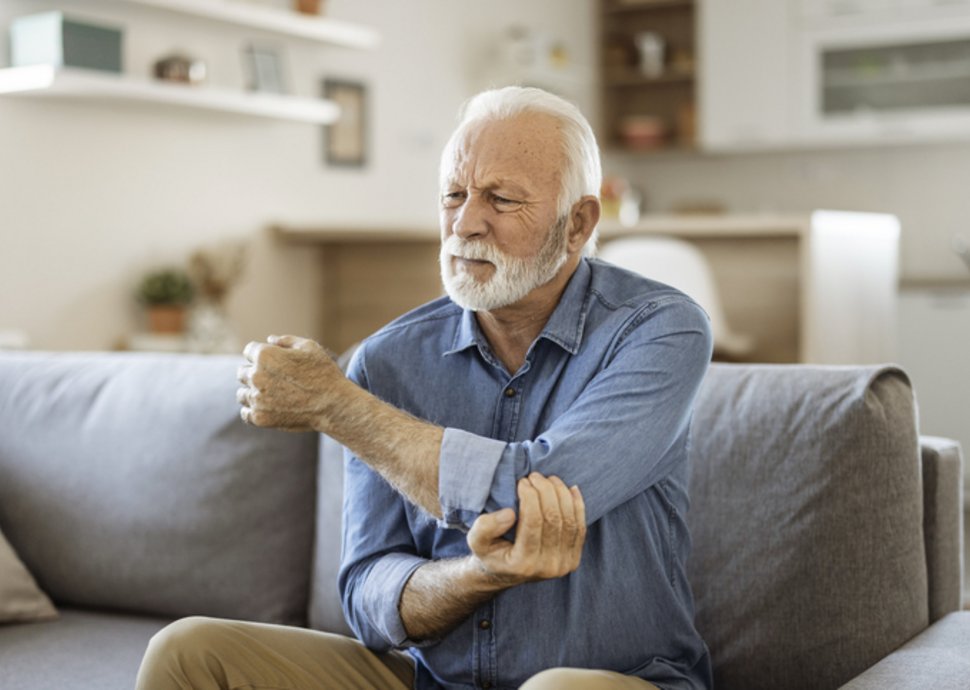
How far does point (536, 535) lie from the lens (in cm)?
132

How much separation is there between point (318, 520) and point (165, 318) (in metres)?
2.21

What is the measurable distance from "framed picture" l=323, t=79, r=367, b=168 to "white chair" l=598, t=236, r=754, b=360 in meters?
1.39

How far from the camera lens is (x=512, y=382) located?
1577 mm

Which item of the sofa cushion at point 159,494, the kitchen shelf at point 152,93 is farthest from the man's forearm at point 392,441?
the kitchen shelf at point 152,93

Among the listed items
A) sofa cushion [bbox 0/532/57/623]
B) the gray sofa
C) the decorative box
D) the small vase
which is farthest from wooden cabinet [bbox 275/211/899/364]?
sofa cushion [bbox 0/532/57/623]

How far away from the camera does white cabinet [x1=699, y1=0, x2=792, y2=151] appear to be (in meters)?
6.20

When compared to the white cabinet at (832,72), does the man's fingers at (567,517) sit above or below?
below

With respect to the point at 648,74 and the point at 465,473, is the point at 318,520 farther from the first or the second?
the point at 648,74

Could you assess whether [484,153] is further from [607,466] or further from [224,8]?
[224,8]

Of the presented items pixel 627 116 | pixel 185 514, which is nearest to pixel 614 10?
pixel 627 116

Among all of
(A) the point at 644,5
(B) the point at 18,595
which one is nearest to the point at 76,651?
(B) the point at 18,595

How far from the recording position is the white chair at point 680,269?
12.9 ft

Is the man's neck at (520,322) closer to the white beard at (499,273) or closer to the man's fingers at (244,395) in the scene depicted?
the white beard at (499,273)

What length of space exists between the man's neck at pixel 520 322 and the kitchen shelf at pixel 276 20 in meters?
2.59
